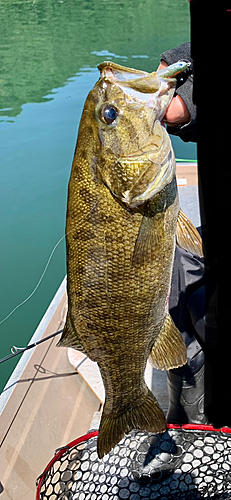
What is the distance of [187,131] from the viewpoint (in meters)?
1.94

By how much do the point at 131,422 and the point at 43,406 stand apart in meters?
1.48

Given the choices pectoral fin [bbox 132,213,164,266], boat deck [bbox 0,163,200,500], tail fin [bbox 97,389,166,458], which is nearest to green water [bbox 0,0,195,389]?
boat deck [bbox 0,163,200,500]

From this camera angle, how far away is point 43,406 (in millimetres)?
3066

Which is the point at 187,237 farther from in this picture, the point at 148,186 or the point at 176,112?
the point at 176,112

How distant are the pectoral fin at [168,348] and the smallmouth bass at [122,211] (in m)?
0.11

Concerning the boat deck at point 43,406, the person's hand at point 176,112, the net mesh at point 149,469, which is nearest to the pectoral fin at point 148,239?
the person's hand at point 176,112

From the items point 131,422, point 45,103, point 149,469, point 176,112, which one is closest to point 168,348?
point 131,422

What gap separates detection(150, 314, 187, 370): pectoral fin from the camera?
1714 millimetres

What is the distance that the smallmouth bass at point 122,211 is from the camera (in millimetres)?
1491

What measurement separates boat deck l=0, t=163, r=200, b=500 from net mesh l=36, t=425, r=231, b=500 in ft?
1.46

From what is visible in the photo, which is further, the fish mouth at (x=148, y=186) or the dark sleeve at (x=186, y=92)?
the dark sleeve at (x=186, y=92)

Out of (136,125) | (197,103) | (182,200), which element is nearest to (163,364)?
(136,125)

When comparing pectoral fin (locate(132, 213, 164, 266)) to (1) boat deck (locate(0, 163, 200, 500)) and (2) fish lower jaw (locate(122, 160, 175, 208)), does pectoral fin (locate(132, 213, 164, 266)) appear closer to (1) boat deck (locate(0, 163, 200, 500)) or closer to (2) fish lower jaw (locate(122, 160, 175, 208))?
(2) fish lower jaw (locate(122, 160, 175, 208))

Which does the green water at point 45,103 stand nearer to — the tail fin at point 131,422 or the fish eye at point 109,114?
the tail fin at point 131,422
